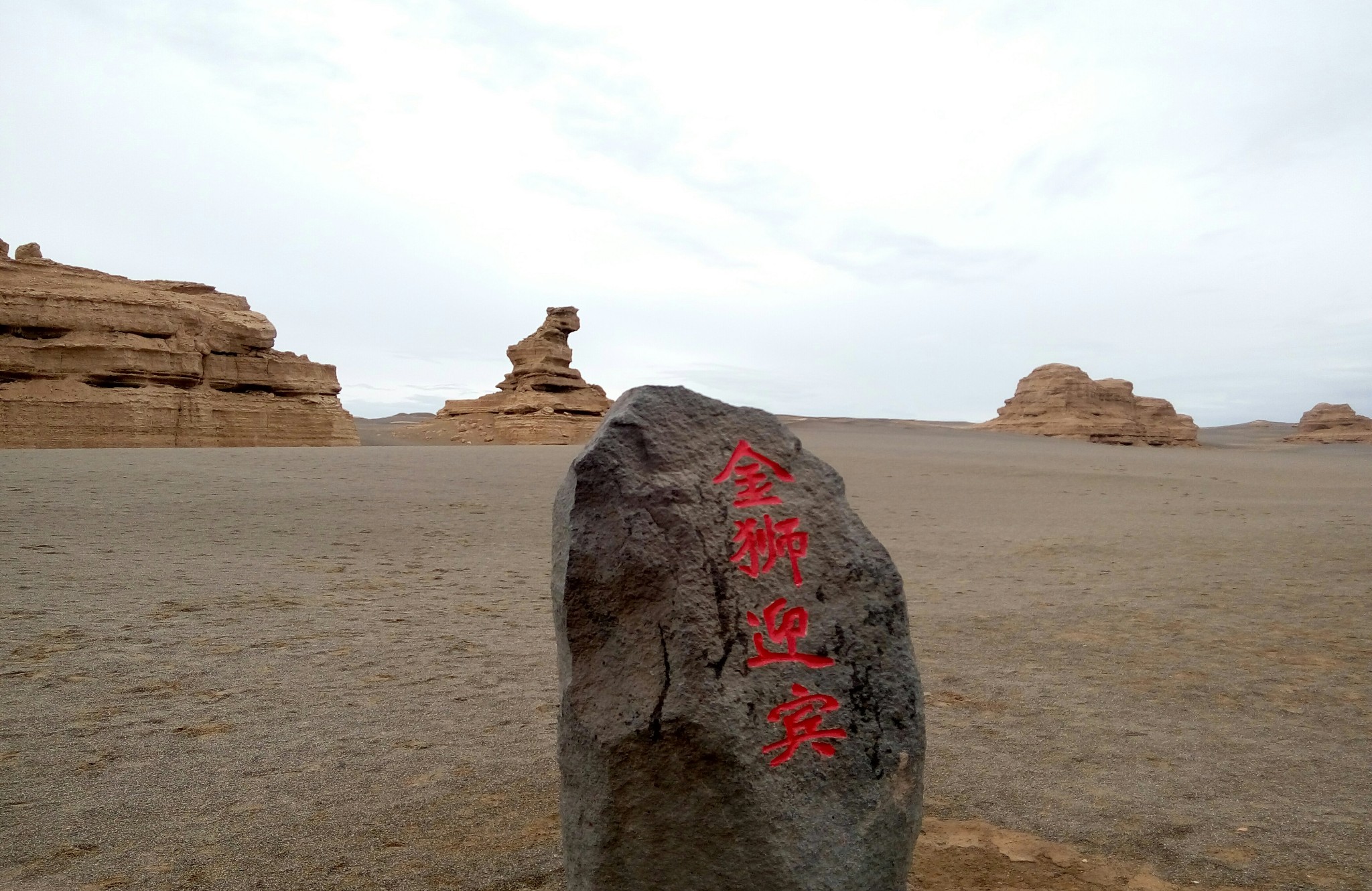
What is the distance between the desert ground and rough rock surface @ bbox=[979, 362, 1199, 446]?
29.8 m

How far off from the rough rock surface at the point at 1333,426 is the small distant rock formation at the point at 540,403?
4309cm

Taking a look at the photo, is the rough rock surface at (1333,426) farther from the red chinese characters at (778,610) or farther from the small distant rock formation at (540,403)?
the red chinese characters at (778,610)

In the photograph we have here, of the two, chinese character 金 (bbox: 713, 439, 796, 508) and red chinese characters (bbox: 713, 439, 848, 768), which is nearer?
red chinese characters (bbox: 713, 439, 848, 768)

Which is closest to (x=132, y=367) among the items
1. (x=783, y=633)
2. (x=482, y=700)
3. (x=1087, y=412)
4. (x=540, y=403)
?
(x=540, y=403)

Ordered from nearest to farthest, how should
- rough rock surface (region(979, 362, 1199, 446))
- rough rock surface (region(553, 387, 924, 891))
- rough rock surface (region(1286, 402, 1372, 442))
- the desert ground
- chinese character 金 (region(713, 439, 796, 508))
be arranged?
rough rock surface (region(553, 387, 924, 891)) < chinese character 金 (region(713, 439, 796, 508)) < the desert ground < rough rock surface (region(979, 362, 1199, 446)) < rough rock surface (region(1286, 402, 1372, 442))

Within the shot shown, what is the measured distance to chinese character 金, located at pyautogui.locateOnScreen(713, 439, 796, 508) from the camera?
2.69 m

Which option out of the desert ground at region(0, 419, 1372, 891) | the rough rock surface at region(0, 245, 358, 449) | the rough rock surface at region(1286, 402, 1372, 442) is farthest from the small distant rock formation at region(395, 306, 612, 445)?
the rough rock surface at region(1286, 402, 1372, 442)

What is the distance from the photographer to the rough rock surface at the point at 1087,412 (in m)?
39.2

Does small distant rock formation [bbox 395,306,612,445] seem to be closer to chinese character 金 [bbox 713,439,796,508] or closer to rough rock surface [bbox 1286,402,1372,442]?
chinese character 金 [bbox 713,439,796,508]

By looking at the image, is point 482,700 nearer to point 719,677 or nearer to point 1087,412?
point 719,677

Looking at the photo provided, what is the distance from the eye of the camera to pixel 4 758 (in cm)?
364

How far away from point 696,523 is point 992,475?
16.9 metres

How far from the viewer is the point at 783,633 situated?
2.56 m

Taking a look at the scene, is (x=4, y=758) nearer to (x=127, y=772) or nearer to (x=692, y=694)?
(x=127, y=772)
